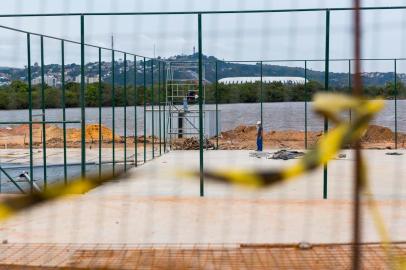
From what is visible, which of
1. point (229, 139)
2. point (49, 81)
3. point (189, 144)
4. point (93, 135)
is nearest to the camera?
point (49, 81)

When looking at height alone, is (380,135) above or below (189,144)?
above

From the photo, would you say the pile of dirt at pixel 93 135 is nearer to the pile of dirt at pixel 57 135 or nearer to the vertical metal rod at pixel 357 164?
the pile of dirt at pixel 57 135

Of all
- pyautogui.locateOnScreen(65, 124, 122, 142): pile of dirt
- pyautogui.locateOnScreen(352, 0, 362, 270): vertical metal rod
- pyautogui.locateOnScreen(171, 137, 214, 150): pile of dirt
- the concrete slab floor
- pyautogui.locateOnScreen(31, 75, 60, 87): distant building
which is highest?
pyautogui.locateOnScreen(31, 75, 60, 87): distant building

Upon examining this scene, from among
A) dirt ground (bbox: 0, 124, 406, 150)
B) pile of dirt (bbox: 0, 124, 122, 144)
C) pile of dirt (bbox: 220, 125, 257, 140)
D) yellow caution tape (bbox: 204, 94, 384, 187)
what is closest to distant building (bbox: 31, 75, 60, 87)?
dirt ground (bbox: 0, 124, 406, 150)

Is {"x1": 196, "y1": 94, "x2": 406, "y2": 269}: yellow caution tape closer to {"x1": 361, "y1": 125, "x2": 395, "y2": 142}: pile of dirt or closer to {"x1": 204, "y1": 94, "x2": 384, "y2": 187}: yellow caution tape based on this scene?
{"x1": 204, "y1": 94, "x2": 384, "y2": 187}: yellow caution tape

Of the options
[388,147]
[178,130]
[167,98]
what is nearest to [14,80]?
[167,98]

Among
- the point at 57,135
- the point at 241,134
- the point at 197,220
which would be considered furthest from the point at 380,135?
the point at 197,220

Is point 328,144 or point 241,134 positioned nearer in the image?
point 328,144

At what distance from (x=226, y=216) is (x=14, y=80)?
7815mm

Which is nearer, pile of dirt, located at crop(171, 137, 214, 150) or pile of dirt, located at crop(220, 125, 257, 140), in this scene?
pile of dirt, located at crop(171, 137, 214, 150)

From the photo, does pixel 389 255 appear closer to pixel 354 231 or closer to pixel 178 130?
pixel 354 231

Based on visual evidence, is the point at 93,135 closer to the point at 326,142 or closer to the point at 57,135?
the point at 57,135

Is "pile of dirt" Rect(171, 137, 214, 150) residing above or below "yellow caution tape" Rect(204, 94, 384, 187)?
below

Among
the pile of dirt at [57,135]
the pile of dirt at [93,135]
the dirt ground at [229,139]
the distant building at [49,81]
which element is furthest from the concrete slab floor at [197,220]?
the pile of dirt at [57,135]
